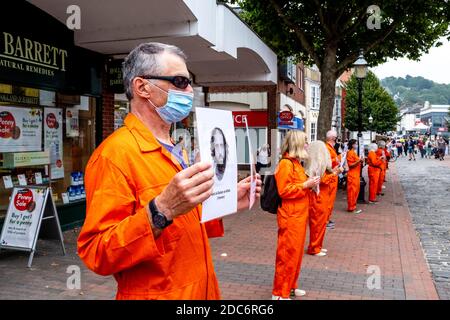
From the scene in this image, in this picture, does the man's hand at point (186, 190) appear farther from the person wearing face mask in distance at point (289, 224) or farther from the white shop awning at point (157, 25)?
the white shop awning at point (157, 25)

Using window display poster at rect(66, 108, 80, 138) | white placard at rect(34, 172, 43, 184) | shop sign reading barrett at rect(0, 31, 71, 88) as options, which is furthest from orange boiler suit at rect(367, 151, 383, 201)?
white placard at rect(34, 172, 43, 184)

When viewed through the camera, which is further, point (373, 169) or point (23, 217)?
point (373, 169)

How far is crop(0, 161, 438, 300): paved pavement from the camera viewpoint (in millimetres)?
5570

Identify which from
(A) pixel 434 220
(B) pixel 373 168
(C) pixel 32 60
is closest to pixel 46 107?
(C) pixel 32 60

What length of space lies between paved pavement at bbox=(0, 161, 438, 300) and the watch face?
4031mm

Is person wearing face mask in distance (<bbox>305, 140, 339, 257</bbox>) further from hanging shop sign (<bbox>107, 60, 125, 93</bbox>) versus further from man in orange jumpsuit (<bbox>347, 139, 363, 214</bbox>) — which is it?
hanging shop sign (<bbox>107, 60, 125, 93</bbox>)

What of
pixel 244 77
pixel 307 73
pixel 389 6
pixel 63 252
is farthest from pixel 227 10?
pixel 307 73

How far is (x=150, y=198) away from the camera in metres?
1.85

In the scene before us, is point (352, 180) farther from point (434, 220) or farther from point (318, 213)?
point (318, 213)

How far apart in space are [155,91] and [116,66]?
8.39 metres


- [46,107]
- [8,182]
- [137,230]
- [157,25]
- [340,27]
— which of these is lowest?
[8,182]

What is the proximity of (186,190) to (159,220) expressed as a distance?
0.58 ft

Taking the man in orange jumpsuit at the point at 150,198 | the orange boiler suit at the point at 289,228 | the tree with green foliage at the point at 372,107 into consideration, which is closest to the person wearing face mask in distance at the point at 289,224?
the orange boiler suit at the point at 289,228
